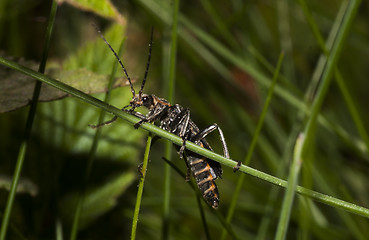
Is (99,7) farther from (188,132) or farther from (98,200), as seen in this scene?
(98,200)

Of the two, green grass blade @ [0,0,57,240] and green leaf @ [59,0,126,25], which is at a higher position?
green leaf @ [59,0,126,25]

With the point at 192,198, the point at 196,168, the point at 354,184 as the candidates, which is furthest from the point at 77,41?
the point at 354,184

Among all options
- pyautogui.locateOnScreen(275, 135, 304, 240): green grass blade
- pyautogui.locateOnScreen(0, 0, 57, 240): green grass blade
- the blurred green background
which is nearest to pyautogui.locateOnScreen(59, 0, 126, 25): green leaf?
the blurred green background

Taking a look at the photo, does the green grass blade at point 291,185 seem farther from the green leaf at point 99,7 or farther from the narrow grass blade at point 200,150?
the green leaf at point 99,7

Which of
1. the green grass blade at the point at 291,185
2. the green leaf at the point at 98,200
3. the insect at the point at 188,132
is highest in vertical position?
the insect at the point at 188,132

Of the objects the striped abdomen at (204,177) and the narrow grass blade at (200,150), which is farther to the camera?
the striped abdomen at (204,177)

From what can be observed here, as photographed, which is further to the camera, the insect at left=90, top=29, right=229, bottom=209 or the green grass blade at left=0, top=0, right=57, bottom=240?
the insect at left=90, top=29, right=229, bottom=209

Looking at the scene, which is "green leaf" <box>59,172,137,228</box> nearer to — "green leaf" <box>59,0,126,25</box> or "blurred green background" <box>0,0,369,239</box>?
"blurred green background" <box>0,0,369,239</box>

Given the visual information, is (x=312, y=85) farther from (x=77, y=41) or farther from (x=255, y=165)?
(x=77, y=41)

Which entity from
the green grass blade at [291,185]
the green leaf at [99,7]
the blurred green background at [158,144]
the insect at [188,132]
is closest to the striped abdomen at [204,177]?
the insect at [188,132]
